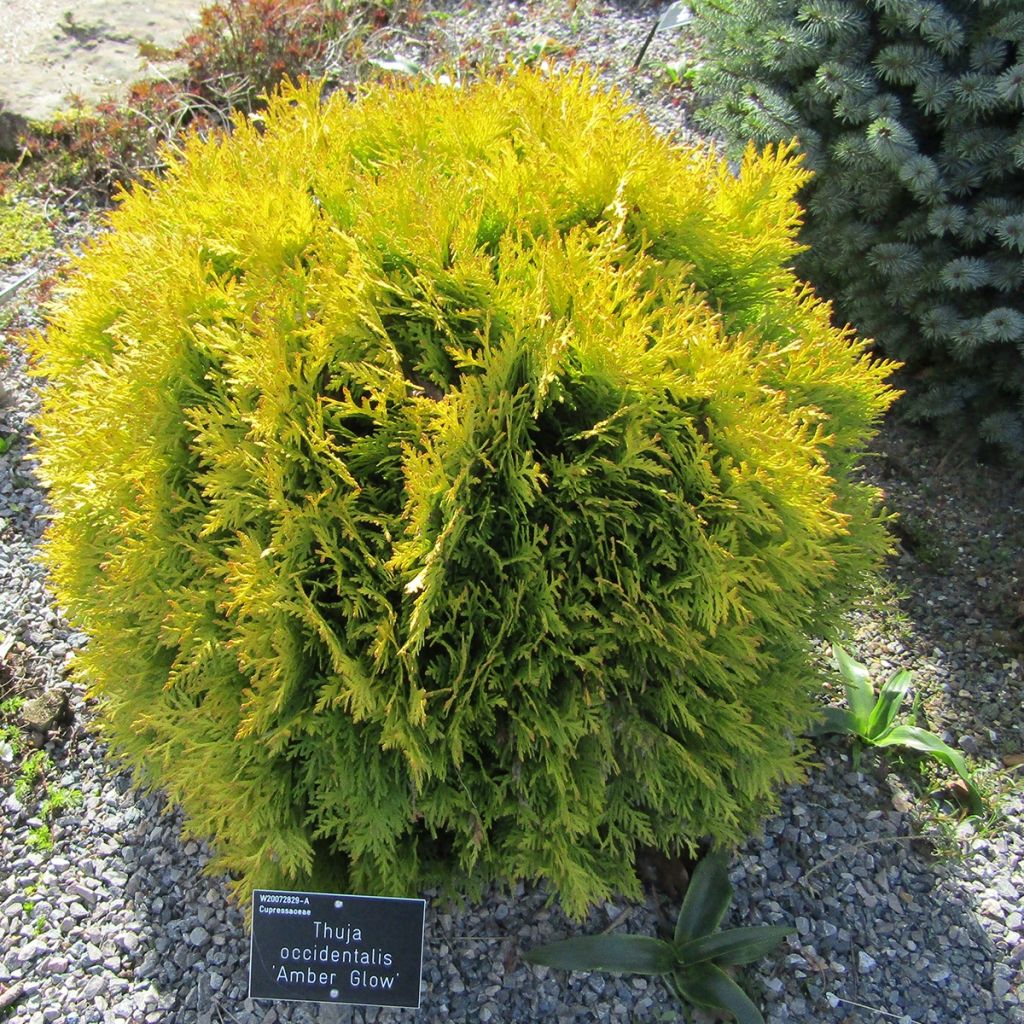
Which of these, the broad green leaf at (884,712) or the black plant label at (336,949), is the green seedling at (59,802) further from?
the broad green leaf at (884,712)

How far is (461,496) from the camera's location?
2.13m

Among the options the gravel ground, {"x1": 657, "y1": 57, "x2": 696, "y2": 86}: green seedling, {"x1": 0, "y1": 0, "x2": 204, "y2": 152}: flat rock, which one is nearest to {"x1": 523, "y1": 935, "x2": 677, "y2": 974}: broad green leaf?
the gravel ground

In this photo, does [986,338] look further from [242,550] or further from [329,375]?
[242,550]

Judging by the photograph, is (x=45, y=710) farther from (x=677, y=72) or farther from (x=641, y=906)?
(x=677, y=72)

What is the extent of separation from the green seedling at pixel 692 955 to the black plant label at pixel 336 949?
0.43m

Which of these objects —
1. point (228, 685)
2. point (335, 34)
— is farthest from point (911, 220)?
point (335, 34)

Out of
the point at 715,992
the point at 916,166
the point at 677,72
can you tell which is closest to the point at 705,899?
the point at 715,992

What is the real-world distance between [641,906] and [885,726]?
3.71 ft

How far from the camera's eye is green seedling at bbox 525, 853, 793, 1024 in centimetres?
255

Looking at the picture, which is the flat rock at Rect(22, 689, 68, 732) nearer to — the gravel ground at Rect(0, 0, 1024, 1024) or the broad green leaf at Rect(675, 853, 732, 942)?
the gravel ground at Rect(0, 0, 1024, 1024)

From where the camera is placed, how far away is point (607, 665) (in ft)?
7.91

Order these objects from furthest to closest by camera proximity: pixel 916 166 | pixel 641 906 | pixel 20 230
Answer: pixel 20 230
pixel 916 166
pixel 641 906

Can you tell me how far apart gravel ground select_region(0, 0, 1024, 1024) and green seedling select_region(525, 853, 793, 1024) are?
4.3 inches

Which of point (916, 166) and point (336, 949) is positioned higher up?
point (916, 166)
